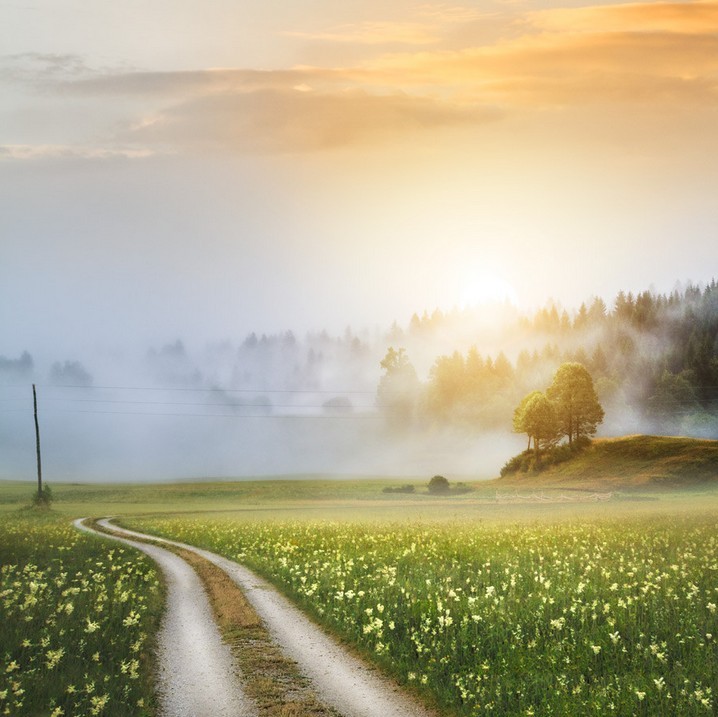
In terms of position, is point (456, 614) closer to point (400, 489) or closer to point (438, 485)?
point (438, 485)

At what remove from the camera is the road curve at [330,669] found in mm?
14070

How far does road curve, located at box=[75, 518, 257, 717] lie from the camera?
1439 cm

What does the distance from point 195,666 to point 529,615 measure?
25.8ft

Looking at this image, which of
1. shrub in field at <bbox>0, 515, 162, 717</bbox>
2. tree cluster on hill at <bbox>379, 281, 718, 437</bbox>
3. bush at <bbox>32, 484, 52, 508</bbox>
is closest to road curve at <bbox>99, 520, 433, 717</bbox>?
shrub in field at <bbox>0, 515, 162, 717</bbox>

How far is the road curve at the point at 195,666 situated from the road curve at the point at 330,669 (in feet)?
4.71

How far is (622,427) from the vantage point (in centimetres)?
14950

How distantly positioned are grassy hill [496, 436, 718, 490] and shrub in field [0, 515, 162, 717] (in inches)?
3096

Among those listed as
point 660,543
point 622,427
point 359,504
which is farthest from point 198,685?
point 622,427

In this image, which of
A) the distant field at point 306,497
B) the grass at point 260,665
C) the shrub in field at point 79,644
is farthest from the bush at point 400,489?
the grass at point 260,665

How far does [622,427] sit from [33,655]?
144264 mm

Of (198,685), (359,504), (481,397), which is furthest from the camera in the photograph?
(481,397)

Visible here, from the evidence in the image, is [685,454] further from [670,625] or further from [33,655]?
[33,655]

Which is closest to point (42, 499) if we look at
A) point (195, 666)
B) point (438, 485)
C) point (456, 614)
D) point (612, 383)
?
point (438, 485)

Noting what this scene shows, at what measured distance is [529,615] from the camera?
61.0ft
